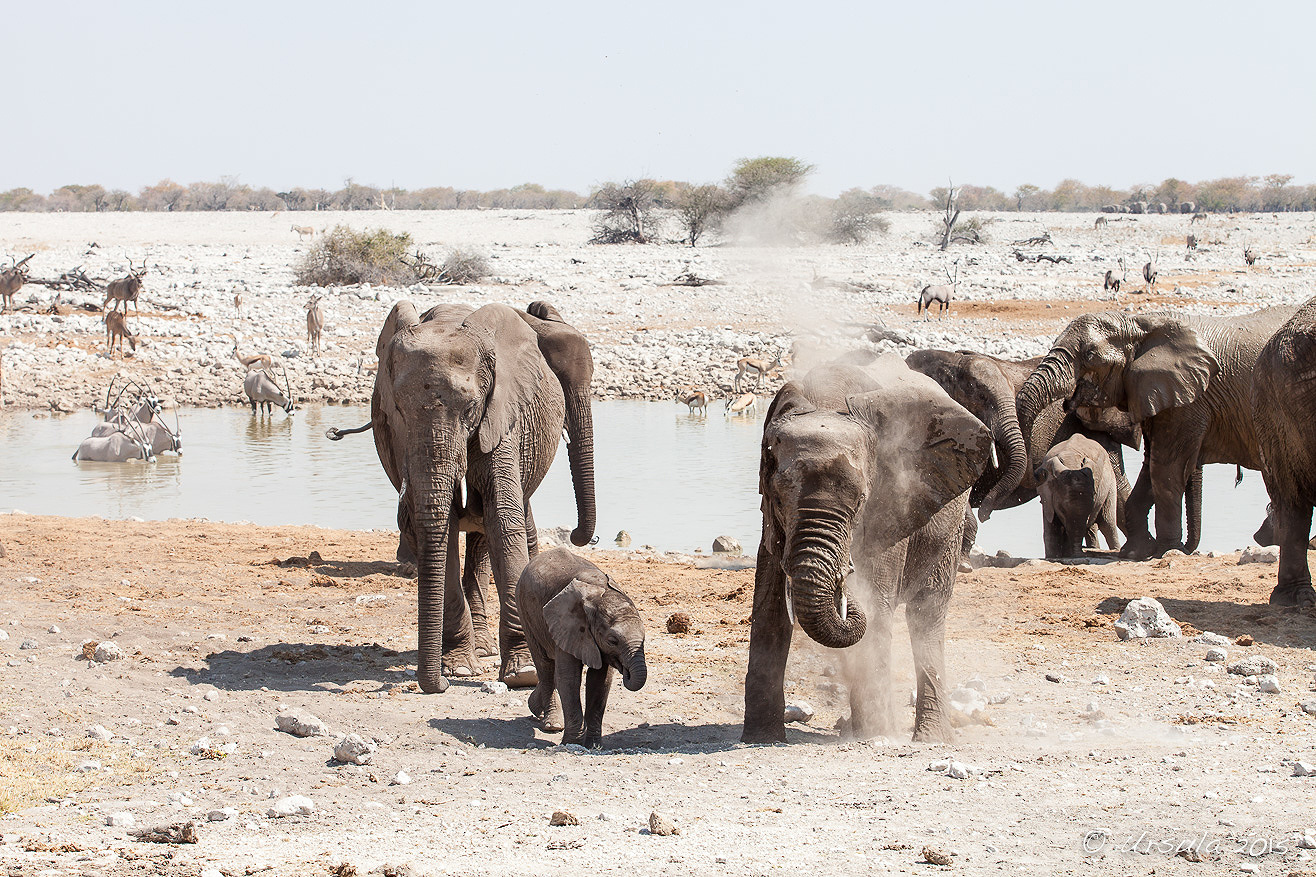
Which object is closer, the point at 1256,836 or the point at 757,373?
the point at 1256,836

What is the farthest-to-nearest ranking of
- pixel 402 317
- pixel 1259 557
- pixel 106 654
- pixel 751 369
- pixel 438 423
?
pixel 751 369 < pixel 1259 557 < pixel 402 317 < pixel 106 654 < pixel 438 423

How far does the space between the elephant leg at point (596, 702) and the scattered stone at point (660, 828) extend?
169cm

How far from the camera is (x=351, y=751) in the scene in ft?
19.5

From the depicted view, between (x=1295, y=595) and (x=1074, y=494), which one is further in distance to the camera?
(x=1074, y=494)

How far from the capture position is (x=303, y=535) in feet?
42.3

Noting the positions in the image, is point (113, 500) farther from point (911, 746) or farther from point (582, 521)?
point (911, 746)

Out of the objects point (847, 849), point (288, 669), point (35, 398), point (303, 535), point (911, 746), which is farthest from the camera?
point (35, 398)

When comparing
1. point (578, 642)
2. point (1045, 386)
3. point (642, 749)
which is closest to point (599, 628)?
point (578, 642)

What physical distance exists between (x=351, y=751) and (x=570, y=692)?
46.4 inches

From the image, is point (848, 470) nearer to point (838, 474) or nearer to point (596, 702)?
point (838, 474)

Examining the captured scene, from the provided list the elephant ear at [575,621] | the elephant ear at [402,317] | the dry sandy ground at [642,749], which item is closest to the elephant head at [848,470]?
the dry sandy ground at [642,749]

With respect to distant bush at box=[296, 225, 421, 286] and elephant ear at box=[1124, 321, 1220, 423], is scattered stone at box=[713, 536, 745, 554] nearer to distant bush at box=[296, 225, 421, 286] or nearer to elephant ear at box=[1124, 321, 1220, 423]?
elephant ear at box=[1124, 321, 1220, 423]

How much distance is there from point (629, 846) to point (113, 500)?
43.1 ft

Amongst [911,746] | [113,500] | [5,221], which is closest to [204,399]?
[113,500]
